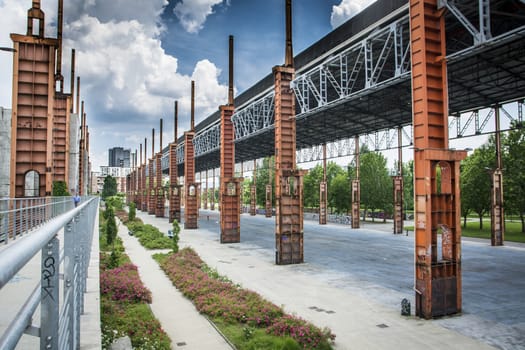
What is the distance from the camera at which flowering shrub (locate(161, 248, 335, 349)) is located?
9.21 meters

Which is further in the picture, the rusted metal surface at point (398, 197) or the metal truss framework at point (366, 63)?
the rusted metal surface at point (398, 197)

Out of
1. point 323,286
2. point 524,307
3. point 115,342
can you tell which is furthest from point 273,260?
point 115,342

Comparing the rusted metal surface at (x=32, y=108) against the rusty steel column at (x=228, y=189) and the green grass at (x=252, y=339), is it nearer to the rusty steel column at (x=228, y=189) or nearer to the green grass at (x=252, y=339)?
the green grass at (x=252, y=339)

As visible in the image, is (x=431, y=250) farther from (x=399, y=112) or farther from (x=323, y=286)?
(x=399, y=112)

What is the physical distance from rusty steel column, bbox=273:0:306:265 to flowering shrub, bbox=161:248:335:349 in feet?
14.9

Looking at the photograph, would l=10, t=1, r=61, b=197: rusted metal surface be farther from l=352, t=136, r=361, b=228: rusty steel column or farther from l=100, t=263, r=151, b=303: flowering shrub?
l=352, t=136, r=361, b=228: rusty steel column

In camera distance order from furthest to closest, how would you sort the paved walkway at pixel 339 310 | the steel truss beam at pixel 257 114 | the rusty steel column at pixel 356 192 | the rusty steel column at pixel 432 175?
the rusty steel column at pixel 356 192 → the steel truss beam at pixel 257 114 → the rusty steel column at pixel 432 175 → the paved walkway at pixel 339 310

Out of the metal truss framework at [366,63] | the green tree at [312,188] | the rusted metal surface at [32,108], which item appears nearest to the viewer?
the rusted metal surface at [32,108]

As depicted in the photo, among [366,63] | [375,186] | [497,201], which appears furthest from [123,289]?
[375,186]

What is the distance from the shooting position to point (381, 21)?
1912 centimetres

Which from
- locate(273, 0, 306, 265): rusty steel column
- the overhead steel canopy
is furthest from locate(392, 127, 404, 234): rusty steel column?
locate(273, 0, 306, 265): rusty steel column

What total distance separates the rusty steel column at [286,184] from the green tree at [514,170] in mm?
22718

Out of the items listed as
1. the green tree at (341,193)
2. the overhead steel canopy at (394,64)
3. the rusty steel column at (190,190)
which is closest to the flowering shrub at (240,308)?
the overhead steel canopy at (394,64)

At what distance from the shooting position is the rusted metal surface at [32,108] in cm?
1642
